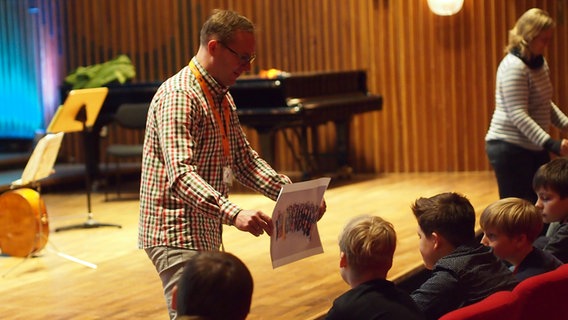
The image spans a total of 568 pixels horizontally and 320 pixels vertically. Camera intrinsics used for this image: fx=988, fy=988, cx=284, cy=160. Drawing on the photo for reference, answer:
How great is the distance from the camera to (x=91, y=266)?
6.10 metres

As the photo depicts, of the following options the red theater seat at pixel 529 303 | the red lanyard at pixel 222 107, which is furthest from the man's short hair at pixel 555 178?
the red lanyard at pixel 222 107

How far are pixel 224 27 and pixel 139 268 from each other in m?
3.28

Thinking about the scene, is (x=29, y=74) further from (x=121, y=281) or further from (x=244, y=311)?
(x=244, y=311)

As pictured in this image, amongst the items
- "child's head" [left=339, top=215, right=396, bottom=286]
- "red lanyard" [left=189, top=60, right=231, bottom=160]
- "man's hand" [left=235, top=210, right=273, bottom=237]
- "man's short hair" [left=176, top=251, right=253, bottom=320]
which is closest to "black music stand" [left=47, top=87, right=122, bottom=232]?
"red lanyard" [left=189, top=60, right=231, bottom=160]

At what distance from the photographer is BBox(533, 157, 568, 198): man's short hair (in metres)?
4.10

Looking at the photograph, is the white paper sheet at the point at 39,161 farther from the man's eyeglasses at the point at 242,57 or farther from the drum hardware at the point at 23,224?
the man's eyeglasses at the point at 242,57

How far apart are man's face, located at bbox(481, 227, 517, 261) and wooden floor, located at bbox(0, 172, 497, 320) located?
1.33 metres

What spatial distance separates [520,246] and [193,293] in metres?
1.80

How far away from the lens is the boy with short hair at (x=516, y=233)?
11.3 feet

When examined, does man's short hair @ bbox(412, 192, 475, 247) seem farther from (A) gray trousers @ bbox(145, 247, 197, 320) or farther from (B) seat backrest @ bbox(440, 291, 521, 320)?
(A) gray trousers @ bbox(145, 247, 197, 320)

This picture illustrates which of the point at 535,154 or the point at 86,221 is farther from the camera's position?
the point at 86,221

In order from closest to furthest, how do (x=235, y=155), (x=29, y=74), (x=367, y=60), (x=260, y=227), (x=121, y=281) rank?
(x=260, y=227) → (x=235, y=155) → (x=121, y=281) → (x=367, y=60) → (x=29, y=74)

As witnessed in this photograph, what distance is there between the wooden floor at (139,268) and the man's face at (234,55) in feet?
6.15

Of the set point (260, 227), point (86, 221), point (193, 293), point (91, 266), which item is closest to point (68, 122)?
point (86, 221)
